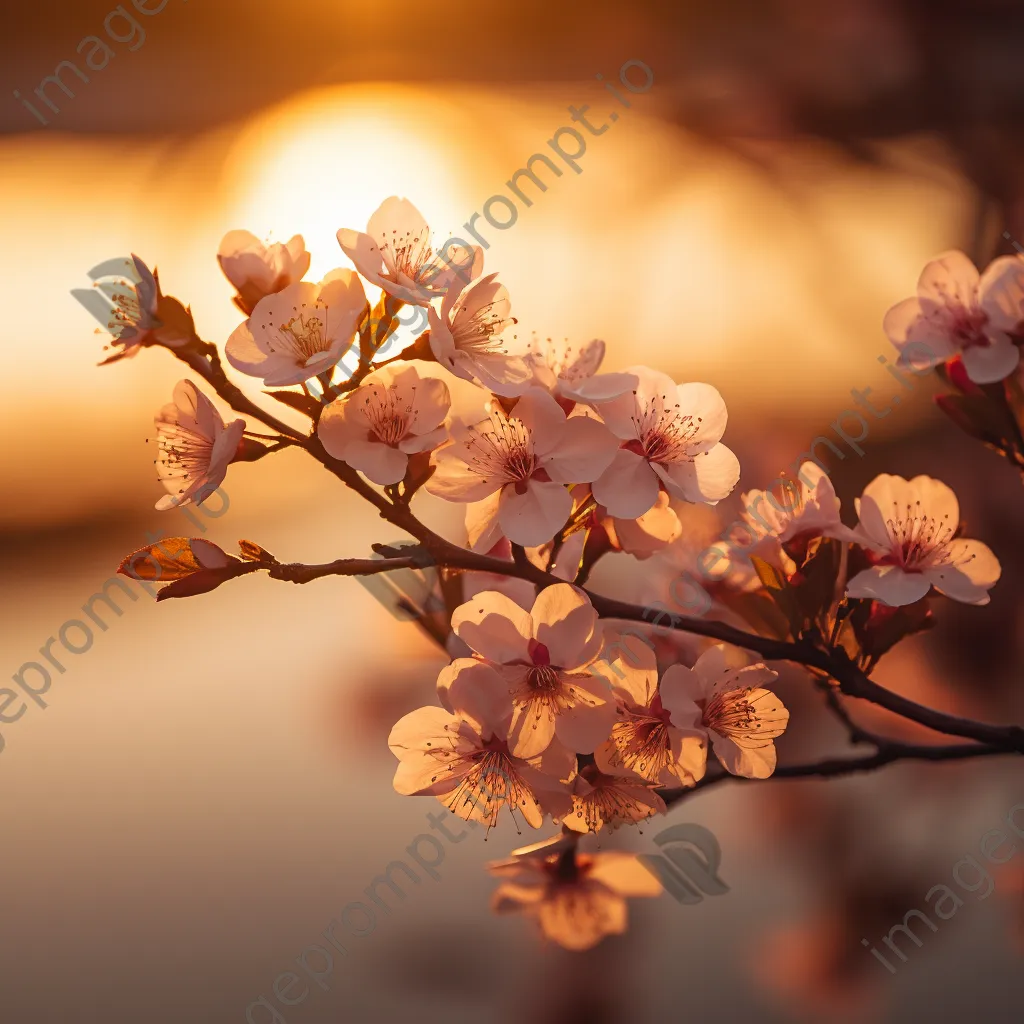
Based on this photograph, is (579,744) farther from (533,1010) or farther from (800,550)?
(533,1010)

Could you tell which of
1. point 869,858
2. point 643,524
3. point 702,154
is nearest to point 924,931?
point 869,858

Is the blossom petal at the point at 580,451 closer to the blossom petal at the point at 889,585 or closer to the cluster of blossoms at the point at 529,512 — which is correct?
the cluster of blossoms at the point at 529,512

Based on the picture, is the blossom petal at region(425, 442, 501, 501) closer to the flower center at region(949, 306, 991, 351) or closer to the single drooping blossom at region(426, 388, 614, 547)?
the single drooping blossom at region(426, 388, 614, 547)

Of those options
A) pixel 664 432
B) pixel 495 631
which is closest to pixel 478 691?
pixel 495 631

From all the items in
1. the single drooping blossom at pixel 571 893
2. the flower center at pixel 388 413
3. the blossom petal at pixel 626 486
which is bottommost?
the single drooping blossom at pixel 571 893

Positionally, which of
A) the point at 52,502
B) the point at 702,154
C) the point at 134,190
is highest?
the point at 134,190

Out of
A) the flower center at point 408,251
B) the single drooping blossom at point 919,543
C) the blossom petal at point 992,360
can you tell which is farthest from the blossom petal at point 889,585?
the flower center at point 408,251
